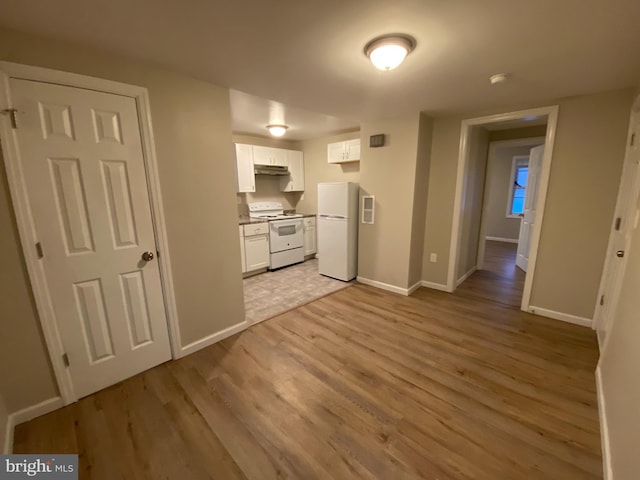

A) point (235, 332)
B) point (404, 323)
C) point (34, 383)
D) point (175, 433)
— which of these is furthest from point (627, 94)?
point (34, 383)

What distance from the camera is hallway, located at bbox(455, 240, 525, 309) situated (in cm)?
342

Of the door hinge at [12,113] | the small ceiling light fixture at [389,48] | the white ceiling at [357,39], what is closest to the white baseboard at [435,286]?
the white ceiling at [357,39]

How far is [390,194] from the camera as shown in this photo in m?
3.49

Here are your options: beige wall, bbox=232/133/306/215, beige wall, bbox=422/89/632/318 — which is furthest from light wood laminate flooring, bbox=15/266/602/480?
beige wall, bbox=232/133/306/215

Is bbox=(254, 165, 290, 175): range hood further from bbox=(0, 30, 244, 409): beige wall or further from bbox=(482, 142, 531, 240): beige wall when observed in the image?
bbox=(482, 142, 531, 240): beige wall

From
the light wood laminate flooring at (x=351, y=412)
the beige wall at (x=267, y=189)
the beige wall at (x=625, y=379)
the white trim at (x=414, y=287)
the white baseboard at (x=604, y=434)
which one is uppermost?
the beige wall at (x=267, y=189)

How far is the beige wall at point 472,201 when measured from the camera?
3.52 m

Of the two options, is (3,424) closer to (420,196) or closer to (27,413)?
(27,413)

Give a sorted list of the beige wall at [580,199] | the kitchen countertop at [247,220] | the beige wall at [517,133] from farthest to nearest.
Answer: the kitchen countertop at [247,220], the beige wall at [517,133], the beige wall at [580,199]

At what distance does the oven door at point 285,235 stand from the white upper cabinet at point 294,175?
32.1 inches

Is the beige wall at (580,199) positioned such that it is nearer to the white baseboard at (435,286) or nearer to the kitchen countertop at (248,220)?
the white baseboard at (435,286)

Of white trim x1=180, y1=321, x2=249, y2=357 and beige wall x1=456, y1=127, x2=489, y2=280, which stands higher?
beige wall x1=456, y1=127, x2=489, y2=280

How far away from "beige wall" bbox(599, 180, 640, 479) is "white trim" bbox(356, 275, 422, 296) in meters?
1.90

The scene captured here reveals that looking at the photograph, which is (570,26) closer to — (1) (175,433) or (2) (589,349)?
(2) (589,349)
